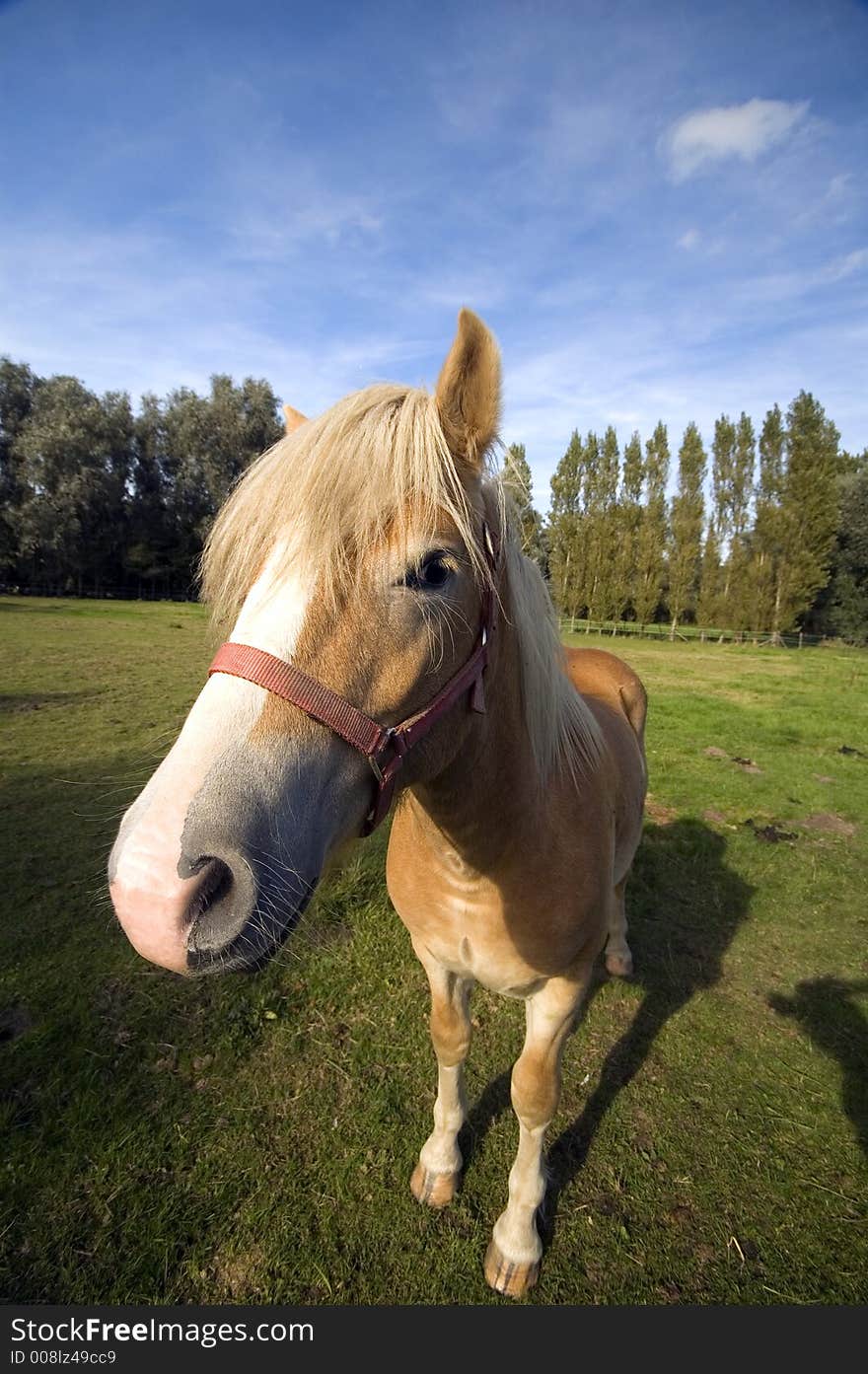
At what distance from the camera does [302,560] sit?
4.15ft

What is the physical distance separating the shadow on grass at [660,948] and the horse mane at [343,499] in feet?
9.45

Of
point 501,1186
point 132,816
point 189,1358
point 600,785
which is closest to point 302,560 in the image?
point 132,816

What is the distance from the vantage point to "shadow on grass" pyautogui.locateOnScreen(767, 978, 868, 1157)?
3102 millimetres

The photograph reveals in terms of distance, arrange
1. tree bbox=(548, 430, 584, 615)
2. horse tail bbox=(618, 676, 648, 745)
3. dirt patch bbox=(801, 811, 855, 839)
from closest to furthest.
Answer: horse tail bbox=(618, 676, 648, 745) < dirt patch bbox=(801, 811, 855, 839) < tree bbox=(548, 430, 584, 615)

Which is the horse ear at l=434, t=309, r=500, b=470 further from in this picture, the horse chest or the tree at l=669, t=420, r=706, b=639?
the tree at l=669, t=420, r=706, b=639

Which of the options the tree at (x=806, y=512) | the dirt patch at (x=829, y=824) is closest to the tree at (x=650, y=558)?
the tree at (x=806, y=512)

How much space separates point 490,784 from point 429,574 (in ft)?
2.55

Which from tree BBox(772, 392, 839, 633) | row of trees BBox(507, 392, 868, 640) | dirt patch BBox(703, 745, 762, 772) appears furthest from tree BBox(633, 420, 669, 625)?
dirt patch BBox(703, 745, 762, 772)

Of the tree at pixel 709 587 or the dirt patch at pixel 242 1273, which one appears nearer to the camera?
the dirt patch at pixel 242 1273

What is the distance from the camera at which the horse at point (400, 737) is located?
A: 3.52 ft

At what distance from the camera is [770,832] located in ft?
21.1

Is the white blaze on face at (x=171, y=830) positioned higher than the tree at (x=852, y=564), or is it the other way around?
the tree at (x=852, y=564)

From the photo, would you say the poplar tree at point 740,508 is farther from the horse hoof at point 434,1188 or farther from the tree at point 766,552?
the horse hoof at point 434,1188

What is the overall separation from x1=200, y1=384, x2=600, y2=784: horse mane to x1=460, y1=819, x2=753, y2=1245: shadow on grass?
288 cm
